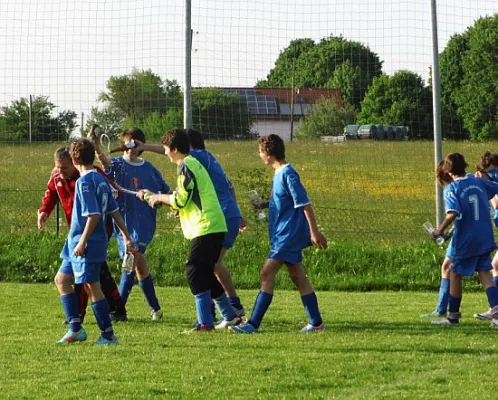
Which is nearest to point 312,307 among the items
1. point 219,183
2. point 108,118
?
point 219,183

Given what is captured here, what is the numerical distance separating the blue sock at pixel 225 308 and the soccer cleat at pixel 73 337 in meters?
1.26

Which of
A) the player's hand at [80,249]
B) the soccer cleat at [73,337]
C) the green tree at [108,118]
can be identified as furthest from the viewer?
the green tree at [108,118]

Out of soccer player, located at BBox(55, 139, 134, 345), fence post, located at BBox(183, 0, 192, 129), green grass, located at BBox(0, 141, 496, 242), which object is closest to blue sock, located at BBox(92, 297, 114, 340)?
soccer player, located at BBox(55, 139, 134, 345)

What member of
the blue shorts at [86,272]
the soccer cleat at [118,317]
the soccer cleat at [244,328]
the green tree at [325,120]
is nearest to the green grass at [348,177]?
the green tree at [325,120]

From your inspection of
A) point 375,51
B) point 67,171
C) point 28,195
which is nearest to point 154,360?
point 67,171

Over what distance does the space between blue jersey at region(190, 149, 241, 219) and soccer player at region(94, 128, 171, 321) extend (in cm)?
85

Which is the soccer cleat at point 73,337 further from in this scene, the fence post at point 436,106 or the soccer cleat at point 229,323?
the fence post at point 436,106

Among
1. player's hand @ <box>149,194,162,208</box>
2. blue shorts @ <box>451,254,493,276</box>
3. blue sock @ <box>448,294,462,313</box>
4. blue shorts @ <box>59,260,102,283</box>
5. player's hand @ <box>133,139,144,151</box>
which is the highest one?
player's hand @ <box>133,139,144,151</box>

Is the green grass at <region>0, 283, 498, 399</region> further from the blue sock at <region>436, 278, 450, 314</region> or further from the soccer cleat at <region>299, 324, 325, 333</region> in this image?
the blue sock at <region>436, 278, 450, 314</region>

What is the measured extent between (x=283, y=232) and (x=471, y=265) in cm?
188

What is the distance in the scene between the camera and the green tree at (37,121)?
15.8 m

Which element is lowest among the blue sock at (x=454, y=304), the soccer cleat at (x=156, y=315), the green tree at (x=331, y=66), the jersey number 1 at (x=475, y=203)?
the soccer cleat at (x=156, y=315)

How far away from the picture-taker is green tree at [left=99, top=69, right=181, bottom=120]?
15.2m

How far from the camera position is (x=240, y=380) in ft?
23.5
